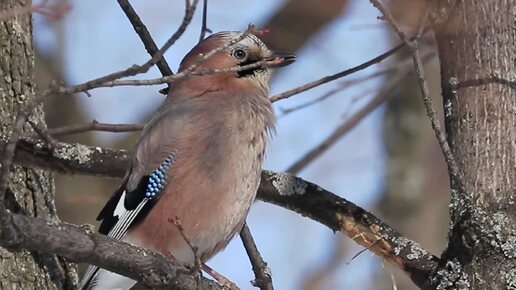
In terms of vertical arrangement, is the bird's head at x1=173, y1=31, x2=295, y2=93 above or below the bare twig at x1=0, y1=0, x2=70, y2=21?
above

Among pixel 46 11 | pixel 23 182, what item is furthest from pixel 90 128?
pixel 23 182

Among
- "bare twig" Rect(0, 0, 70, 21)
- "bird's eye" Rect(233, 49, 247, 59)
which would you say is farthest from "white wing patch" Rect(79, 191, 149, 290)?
"bare twig" Rect(0, 0, 70, 21)

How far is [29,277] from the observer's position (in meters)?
3.75

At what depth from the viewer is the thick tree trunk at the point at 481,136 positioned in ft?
11.2

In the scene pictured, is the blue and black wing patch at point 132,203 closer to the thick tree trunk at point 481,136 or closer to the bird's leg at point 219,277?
the bird's leg at point 219,277

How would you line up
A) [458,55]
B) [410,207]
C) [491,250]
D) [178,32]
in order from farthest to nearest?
[410,207] → [458,55] → [491,250] → [178,32]

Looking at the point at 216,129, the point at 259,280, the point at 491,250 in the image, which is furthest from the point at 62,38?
the point at 491,250

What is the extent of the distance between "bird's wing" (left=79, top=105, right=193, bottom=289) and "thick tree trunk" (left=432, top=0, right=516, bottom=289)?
1131 millimetres

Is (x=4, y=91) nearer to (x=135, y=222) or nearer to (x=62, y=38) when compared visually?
(x=135, y=222)

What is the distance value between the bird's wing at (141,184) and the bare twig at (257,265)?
1.40 feet

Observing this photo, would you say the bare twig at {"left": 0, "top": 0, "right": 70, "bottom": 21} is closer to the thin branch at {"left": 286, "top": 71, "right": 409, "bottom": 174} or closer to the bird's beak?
the bird's beak

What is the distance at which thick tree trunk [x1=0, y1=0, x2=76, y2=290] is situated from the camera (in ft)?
12.3

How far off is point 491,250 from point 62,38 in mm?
4392

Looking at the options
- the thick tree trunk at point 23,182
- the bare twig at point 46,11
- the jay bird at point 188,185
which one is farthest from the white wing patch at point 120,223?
the bare twig at point 46,11
